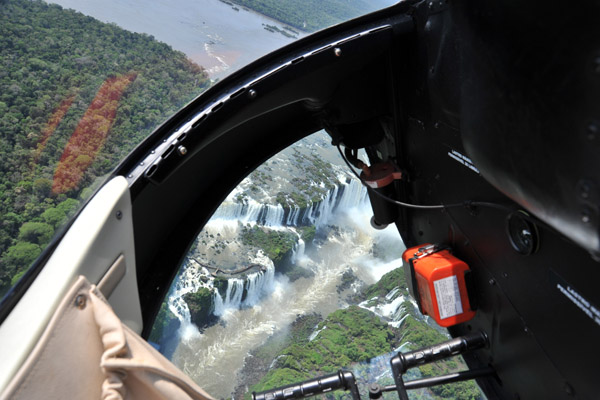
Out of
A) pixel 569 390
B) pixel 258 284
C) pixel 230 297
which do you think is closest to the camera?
pixel 569 390

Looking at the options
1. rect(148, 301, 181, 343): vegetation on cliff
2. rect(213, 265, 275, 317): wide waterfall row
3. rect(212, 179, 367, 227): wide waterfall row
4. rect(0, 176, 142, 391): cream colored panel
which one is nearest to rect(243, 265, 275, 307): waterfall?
rect(213, 265, 275, 317): wide waterfall row

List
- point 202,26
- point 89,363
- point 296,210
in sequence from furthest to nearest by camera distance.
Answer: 1. point 296,210
2. point 202,26
3. point 89,363

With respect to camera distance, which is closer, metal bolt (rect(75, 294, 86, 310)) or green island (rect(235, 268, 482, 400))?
metal bolt (rect(75, 294, 86, 310))

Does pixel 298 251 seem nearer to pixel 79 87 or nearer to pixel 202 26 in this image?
pixel 202 26

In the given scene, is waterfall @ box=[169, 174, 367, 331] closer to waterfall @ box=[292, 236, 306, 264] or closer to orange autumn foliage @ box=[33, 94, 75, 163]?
waterfall @ box=[292, 236, 306, 264]

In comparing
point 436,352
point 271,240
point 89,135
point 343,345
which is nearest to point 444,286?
point 436,352

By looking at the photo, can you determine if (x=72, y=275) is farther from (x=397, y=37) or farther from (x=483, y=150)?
(x=397, y=37)
